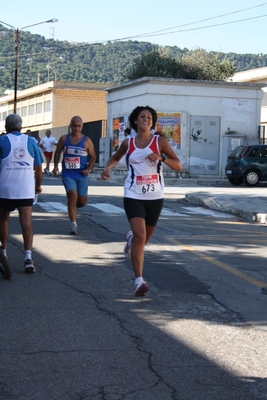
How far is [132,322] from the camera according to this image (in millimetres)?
6383

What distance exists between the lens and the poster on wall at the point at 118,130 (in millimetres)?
36375

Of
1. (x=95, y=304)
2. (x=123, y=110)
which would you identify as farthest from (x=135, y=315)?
(x=123, y=110)

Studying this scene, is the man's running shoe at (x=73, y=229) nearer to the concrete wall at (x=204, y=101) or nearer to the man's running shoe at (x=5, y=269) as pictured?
the man's running shoe at (x=5, y=269)

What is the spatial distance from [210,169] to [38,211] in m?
19.6

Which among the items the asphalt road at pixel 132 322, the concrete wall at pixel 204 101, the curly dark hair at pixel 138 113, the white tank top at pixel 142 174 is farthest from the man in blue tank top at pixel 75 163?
the concrete wall at pixel 204 101

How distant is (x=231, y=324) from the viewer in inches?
251

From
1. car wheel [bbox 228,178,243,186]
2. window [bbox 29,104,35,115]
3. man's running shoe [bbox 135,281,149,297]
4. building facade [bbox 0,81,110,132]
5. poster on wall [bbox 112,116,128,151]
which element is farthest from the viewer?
window [bbox 29,104,35,115]

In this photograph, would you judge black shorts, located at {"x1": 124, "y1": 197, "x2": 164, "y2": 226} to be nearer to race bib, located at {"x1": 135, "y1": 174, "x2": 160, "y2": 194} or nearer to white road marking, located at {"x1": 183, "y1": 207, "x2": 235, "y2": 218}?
race bib, located at {"x1": 135, "y1": 174, "x2": 160, "y2": 194}

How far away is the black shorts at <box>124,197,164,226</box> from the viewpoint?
740 centimetres

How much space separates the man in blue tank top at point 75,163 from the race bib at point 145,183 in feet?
14.4

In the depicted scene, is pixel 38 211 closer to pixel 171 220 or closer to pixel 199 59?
pixel 171 220

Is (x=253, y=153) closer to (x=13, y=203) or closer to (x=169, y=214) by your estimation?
(x=169, y=214)

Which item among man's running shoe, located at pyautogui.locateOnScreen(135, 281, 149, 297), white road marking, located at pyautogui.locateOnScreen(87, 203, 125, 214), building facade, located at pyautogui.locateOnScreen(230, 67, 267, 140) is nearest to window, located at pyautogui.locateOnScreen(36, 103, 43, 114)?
building facade, located at pyautogui.locateOnScreen(230, 67, 267, 140)

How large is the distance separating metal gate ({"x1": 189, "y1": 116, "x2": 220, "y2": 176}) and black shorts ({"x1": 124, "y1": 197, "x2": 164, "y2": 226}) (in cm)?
2663
